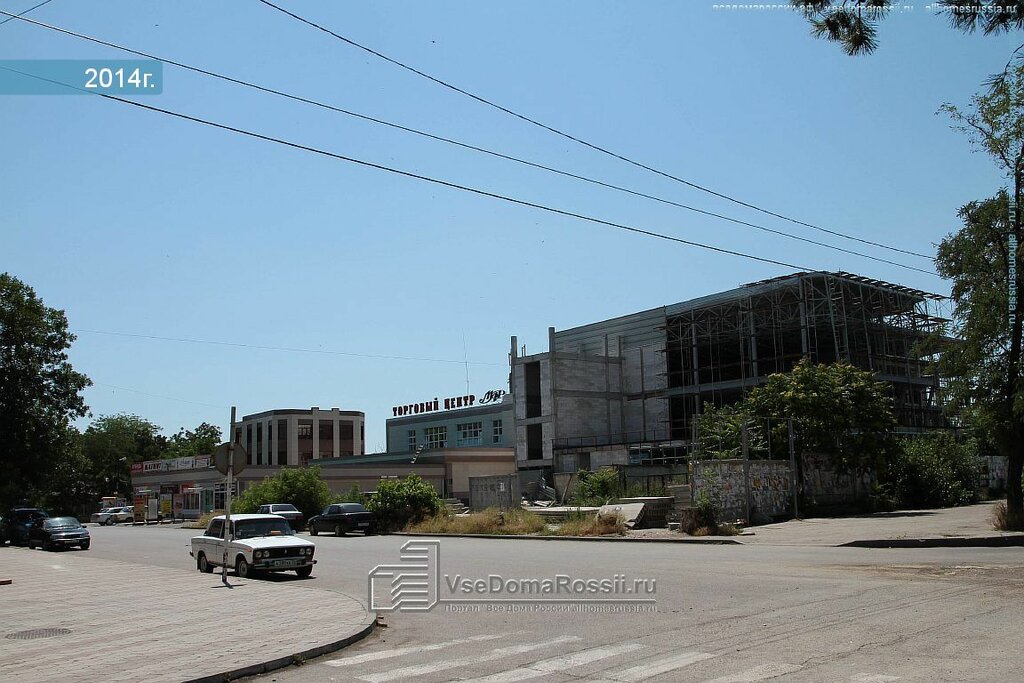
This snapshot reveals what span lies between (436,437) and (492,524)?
5318cm

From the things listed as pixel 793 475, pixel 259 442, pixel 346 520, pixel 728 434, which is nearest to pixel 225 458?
pixel 346 520

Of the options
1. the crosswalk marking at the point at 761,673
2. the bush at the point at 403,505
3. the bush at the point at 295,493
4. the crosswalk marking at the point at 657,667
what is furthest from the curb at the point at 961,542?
the bush at the point at 295,493

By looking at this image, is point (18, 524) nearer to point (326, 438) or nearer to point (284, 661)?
point (284, 661)

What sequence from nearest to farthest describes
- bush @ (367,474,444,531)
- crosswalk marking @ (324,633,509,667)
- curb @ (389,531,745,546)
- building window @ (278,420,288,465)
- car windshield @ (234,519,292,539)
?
crosswalk marking @ (324,633,509,667), car windshield @ (234,519,292,539), curb @ (389,531,745,546), bush @ (367,474,444,531), building window @ (278,420,288,465)

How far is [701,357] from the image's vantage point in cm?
6650

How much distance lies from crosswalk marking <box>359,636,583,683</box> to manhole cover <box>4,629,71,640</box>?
5.71 meters

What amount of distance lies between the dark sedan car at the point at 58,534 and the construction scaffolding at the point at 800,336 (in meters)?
38.2

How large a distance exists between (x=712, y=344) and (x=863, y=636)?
56.7 metres

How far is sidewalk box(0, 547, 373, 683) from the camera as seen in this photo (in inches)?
370

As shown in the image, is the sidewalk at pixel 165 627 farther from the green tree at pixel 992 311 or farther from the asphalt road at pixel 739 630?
the green tree at pixel 992 311

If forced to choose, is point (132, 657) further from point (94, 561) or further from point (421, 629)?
point (94, 561)

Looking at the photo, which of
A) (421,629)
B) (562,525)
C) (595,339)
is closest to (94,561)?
(562,525)

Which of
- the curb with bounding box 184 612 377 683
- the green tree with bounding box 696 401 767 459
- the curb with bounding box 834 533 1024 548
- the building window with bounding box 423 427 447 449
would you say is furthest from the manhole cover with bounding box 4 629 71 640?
the building window with bounding box 423 427 447 449

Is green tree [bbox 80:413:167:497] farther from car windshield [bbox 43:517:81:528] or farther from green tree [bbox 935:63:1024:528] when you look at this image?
green tree [bbox 935:63:1024:528]
